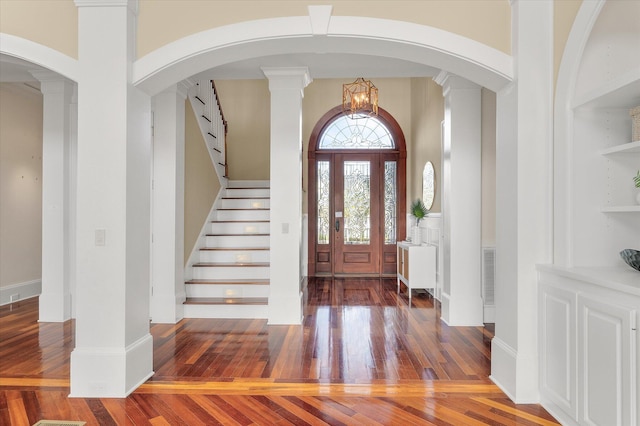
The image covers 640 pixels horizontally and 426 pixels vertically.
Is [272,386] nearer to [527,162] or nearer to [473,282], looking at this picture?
[527,162]

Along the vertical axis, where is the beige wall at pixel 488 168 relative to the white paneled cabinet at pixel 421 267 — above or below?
above

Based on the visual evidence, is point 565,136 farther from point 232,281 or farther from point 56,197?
point 56,197

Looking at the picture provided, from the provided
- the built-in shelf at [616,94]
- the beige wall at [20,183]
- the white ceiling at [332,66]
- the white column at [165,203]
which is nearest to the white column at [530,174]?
the built-in shelf at [616,94]

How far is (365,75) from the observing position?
4.83 metres

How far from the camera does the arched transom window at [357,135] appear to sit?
8.09 m

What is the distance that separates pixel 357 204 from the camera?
805cm

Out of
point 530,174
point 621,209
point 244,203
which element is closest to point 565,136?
point 530,174

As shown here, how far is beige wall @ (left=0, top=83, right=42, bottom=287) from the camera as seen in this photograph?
5.62m

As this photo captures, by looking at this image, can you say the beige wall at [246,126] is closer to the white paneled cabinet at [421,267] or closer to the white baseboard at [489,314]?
the white paneled cabinet at [421,267]

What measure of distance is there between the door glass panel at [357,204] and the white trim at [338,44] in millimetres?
5039

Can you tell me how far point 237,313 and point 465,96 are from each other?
3.56 m

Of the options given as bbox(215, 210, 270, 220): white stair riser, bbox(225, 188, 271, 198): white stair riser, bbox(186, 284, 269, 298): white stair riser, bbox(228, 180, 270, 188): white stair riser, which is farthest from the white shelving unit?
bbox(228, 180, 270, 188): white stair riser

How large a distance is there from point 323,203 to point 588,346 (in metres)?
6.15

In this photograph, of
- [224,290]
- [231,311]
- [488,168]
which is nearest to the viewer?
[488,168]
